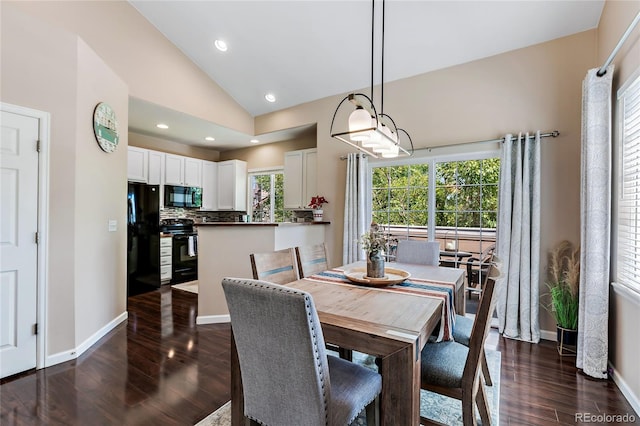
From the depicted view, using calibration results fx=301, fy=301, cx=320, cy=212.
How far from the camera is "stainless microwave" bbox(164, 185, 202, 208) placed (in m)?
5.49

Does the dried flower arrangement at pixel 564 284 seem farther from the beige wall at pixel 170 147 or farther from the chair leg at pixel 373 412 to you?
the beige wall at pixel 170 147

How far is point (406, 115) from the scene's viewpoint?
12.7ft

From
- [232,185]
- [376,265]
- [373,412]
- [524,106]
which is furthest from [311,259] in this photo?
[232,185]

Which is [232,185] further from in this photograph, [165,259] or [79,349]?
[79,349]

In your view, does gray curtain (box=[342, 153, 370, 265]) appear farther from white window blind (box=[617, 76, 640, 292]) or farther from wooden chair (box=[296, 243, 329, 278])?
white window blind (box=[617, 76, 640, 292])

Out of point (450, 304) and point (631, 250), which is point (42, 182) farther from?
point (631, 250)

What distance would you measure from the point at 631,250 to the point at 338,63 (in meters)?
3.41

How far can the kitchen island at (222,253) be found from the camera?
3.48 m

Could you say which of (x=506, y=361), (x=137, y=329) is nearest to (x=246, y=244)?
(x=137, y=329)

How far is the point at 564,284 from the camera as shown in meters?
2.87

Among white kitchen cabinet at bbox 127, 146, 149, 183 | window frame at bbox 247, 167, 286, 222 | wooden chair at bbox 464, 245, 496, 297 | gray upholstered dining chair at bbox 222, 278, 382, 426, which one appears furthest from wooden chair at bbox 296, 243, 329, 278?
white kitchen cabinet at bbox 127, 146, 149, 183

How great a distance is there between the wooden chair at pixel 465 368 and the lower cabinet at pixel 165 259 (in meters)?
4.82

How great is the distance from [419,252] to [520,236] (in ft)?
3.48

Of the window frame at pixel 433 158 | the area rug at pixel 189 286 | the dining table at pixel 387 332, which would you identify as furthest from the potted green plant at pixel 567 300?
the area rug at pixel 189 286
